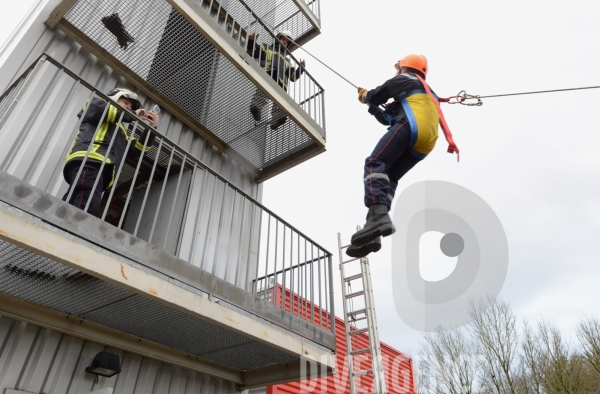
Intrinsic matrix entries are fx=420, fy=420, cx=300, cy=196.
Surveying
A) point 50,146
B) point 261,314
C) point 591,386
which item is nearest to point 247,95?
point 50,146

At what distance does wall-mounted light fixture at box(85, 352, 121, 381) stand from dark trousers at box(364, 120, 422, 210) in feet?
10.3

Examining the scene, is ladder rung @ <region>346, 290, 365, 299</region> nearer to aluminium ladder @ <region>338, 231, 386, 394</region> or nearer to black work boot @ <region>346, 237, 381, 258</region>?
aluminium ladder @ <region>338, 231, 386, 394</region>

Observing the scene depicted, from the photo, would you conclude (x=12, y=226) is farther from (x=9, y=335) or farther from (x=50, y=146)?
(x=50, y=146)

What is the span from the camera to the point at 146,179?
20.7 feet

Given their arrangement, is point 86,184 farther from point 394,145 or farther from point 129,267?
point 394,145

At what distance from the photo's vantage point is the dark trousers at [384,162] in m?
4.34

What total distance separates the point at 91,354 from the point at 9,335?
→ 0.83 m

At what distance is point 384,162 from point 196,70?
11.0 ft

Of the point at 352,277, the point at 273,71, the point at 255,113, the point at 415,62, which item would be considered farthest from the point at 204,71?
the point at 352,277

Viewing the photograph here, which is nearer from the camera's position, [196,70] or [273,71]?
[196,70]

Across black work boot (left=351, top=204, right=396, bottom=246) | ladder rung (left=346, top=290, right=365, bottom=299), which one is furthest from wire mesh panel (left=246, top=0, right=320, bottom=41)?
black work boot (left=351, top=204, right=396, bottom=246)

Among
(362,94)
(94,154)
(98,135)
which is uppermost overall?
(362,94)

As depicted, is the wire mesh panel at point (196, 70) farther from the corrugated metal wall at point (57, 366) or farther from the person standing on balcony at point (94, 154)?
the corrugated metal wall at point (57, 366)

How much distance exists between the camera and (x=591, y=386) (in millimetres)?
17656
